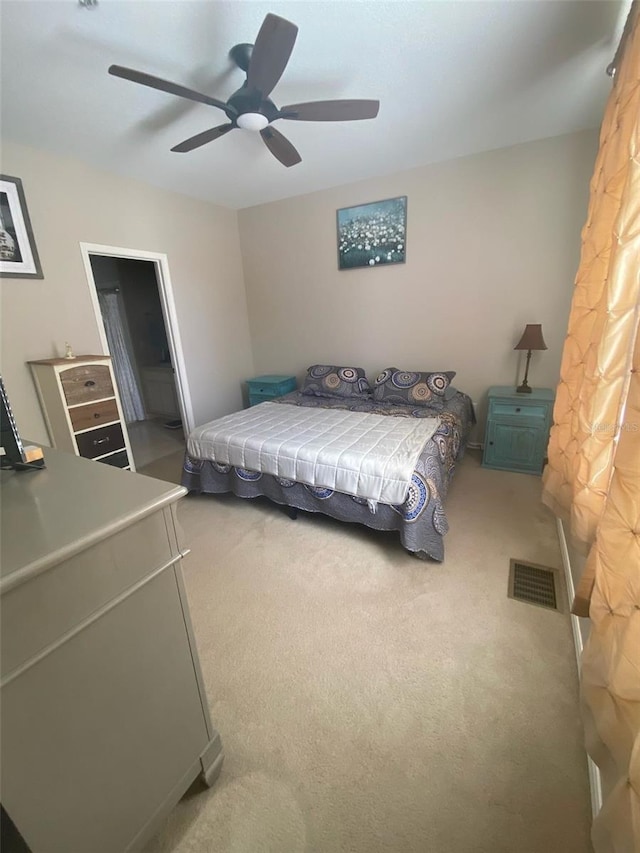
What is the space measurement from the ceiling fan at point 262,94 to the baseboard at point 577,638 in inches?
98.0

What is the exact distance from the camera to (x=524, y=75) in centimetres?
195

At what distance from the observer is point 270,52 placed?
4.66 feet

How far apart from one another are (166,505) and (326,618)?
1.18 metres

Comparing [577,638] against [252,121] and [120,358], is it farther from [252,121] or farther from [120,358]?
[120,358]

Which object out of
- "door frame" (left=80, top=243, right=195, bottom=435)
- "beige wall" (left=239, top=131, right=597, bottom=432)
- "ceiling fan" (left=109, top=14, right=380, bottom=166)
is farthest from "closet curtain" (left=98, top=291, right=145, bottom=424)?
"ceiling fan" (left=109, top=14, right=380, bottom=166)

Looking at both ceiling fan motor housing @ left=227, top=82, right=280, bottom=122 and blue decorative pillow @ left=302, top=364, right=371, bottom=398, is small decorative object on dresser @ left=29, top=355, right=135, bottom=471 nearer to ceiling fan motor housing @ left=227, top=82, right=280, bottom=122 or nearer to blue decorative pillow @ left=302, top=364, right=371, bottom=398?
blue decorative pillow @ left=302, top=364, right=371, bottom=398

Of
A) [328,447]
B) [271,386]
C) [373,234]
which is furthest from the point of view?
[271,386]

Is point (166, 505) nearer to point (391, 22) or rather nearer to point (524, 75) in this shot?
point (391, 22)

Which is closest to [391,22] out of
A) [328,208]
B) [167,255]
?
[328,208]

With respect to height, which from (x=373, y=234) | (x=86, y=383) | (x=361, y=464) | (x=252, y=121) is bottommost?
(x=361, y=464)

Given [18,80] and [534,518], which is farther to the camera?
[534,518]

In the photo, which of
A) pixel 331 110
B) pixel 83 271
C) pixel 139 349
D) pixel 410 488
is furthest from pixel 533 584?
pixel 139 349

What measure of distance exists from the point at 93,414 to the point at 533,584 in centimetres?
300

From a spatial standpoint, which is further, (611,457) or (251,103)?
(251,103)
